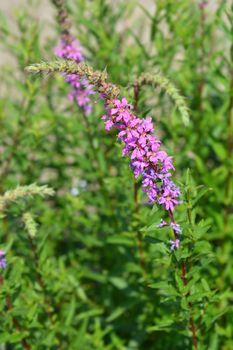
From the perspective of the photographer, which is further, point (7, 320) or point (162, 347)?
point (162, 347)

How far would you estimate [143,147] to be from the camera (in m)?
2.15

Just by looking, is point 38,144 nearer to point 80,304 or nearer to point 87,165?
point 87,165

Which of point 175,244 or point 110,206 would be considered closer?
point 175,244

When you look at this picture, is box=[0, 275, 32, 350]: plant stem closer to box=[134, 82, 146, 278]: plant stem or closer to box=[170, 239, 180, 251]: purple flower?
box=[134, 82, 146, 278]: plant stem

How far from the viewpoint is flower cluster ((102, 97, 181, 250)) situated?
2.14 m

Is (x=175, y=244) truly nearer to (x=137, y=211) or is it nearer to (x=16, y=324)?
(x=137, y=211)

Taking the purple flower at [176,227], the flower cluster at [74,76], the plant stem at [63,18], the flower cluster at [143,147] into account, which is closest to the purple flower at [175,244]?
the purple flower at [176,227]

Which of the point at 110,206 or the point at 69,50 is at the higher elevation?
the point at 69,50

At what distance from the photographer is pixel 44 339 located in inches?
126

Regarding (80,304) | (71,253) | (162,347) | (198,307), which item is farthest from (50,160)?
(198,307)

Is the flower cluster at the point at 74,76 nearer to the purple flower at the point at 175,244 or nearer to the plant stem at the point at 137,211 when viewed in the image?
the plant stem at the point at 137,211

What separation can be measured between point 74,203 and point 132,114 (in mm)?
2008

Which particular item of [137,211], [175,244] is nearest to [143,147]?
[175,244]

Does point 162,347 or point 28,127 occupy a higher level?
point 28,127
